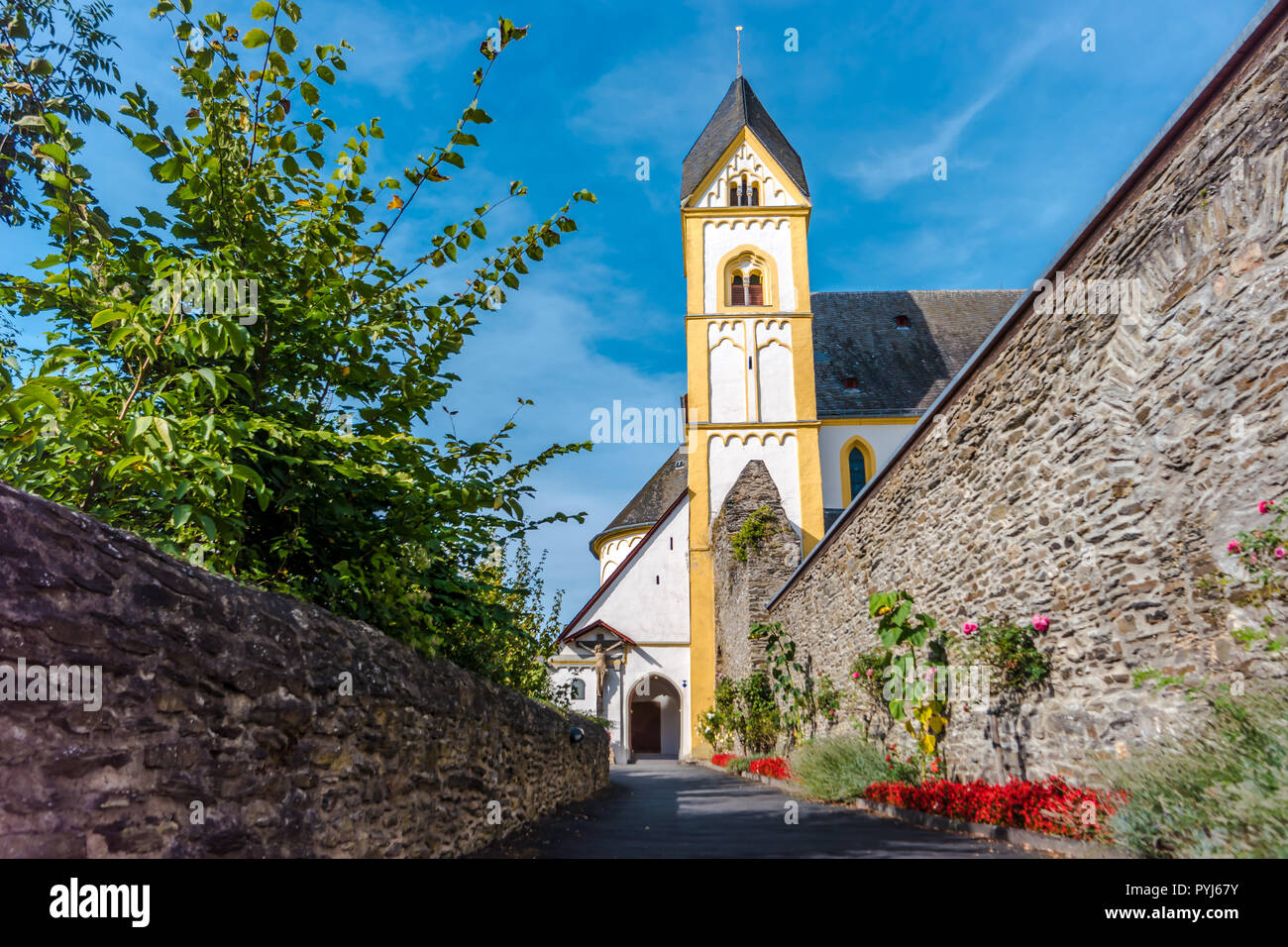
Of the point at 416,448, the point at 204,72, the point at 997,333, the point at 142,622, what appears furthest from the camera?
the point at 997,333

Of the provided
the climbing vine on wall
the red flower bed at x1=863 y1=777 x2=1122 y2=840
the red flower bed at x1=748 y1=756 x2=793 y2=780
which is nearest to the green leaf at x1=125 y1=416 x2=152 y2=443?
the red flower bed at x1=863 y1=777 x2=1122 y2=840

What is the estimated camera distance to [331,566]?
4.73 meters

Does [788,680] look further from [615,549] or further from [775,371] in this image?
[615,549]

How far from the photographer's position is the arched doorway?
1318 inches

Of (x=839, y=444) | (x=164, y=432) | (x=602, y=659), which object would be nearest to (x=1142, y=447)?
(x=164, y=432)

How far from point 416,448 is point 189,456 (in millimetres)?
1527

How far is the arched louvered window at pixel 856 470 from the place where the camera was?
25.3 metres

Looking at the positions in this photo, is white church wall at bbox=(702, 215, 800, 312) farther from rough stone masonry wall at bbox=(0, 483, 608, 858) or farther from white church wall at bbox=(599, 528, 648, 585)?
rough stone masonry wall at bbox=(0, 483, 608, 858)

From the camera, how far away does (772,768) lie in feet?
47.3

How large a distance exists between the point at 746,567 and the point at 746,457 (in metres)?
5.02

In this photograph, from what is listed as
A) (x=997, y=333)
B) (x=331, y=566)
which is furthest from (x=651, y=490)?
(x=331, y=566)

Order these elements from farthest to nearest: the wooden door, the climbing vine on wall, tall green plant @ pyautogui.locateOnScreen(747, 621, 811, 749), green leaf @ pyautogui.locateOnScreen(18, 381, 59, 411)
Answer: the wooden door, the climbing vine on wall, tall green plant @ pyautogui.locateOnScreen(747, 621, 811, 749), green leaf @ pyautogui.locateOnScreen(18, 381, 59, 411)

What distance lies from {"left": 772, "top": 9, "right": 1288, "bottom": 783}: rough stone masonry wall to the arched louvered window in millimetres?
17529
